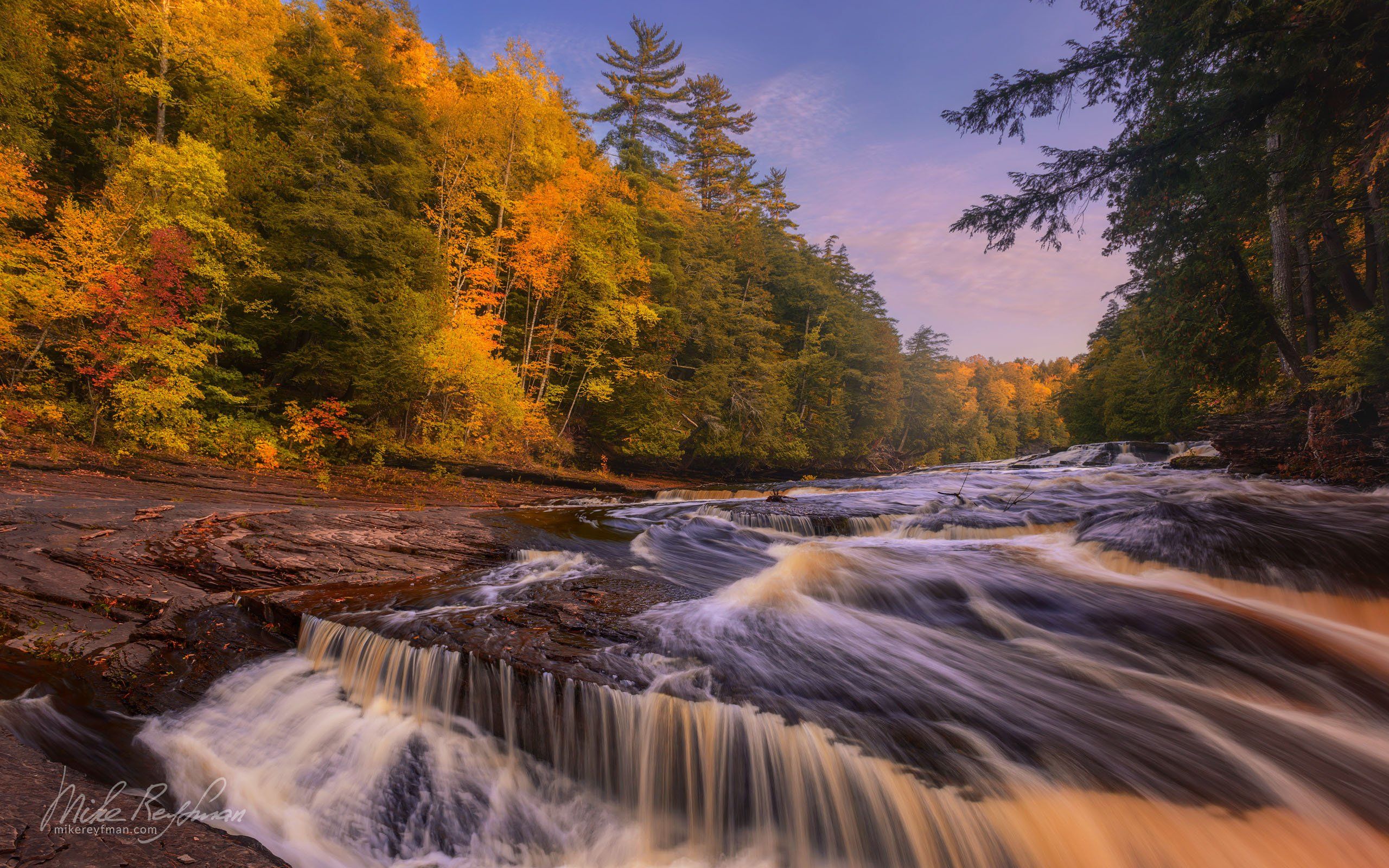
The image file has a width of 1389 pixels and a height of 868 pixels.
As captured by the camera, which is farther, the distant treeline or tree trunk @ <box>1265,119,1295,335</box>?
tree trunk @ <box>1265,119,1295,335</box>

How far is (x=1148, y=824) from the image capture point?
2422 millimetres

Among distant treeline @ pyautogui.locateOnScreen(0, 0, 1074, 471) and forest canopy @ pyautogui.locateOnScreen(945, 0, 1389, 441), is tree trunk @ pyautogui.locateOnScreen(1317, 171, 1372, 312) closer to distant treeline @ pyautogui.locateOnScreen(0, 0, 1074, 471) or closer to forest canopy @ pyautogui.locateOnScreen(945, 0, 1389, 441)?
forest canopy @ pyautogui.locateOnScreen(945, 0, 1389, 441)

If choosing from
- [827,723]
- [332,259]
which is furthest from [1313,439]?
[332,259]

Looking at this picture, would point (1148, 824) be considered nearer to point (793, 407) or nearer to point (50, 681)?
point (50, 681)

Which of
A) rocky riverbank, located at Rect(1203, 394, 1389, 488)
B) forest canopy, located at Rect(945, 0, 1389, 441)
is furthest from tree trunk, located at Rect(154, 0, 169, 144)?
rocky riverbank, located at Rect(1203, 394, 1389, 488)

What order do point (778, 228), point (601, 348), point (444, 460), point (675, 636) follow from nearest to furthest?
point (675, 636)
point (444, 460)
point (601, 348)
point (778, 228)

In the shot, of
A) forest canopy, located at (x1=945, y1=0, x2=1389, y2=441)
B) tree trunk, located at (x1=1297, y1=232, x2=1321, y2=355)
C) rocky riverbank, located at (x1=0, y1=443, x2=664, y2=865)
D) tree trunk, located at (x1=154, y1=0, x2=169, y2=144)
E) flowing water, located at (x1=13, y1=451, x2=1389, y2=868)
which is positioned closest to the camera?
rocky riverbank, located at (x1=0, y1=443, x2=664, y2=865)

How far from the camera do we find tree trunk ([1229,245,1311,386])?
33.9ft

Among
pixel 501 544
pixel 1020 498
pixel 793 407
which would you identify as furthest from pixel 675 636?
pixel 793 407

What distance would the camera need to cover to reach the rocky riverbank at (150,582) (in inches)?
84.5

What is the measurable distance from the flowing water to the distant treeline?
9.91 metres

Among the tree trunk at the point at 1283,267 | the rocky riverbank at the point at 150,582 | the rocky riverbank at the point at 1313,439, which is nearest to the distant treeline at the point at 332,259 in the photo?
the rocky riverbank at the point at 150,582

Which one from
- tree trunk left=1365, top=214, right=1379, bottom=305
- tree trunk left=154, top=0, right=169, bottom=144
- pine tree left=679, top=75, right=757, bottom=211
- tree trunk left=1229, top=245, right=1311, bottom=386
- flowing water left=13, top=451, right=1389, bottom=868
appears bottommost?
flowing water left=13, top=451, right=1389, bottom=868

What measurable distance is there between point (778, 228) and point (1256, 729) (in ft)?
113
